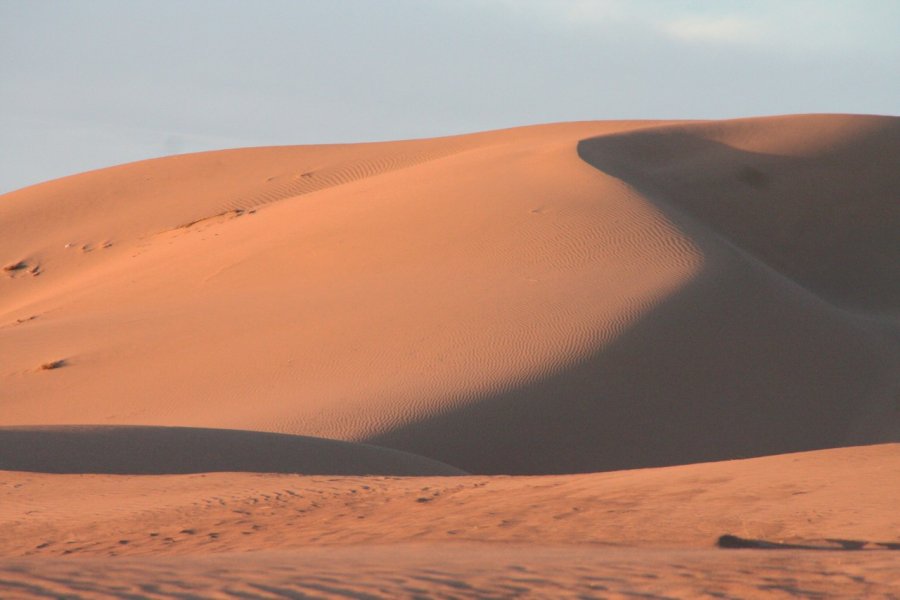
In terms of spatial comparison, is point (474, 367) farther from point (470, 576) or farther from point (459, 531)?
point (470, 576)

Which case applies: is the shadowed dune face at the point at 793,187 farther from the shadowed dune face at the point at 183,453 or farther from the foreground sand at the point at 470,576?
the foreground sand at the point at 470,576

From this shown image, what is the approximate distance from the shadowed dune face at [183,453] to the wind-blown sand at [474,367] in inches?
1.3

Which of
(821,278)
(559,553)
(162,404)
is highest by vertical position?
(821,278)

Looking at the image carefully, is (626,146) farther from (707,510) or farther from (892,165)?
(707,510)

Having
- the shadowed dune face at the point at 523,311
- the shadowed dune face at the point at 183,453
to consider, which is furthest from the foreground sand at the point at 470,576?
the shadowed dune face at the point at 523,311

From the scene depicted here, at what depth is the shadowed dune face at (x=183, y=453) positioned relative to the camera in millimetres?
9109

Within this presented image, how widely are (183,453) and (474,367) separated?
13.7ft

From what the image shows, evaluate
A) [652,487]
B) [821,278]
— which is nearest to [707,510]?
[652,487]

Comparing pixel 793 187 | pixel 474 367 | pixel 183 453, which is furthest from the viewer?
pixel 793 187

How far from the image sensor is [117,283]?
66.2 ft

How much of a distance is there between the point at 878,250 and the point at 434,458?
43.3 feet

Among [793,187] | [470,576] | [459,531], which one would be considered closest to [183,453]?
[459,531]

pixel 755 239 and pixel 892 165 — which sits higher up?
pixel 892 165

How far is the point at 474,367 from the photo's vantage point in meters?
12.8
